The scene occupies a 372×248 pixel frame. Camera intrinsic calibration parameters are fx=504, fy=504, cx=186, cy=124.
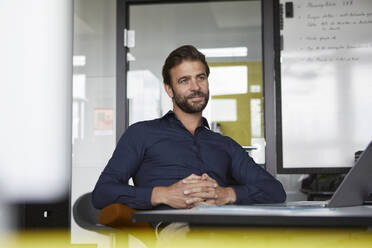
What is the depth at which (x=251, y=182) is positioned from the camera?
2.39m

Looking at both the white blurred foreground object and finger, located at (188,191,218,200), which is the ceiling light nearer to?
finger, located at (188,191,218,200)

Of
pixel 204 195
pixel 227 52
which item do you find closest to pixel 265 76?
pixel 227 52

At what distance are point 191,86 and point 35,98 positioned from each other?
1742mm

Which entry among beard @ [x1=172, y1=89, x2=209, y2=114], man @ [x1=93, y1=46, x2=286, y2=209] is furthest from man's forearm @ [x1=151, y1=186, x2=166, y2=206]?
beard @ [x1=172, y1=89, x2=209, y2=114]

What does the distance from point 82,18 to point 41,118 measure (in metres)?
3.64

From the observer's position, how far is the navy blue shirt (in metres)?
2.15

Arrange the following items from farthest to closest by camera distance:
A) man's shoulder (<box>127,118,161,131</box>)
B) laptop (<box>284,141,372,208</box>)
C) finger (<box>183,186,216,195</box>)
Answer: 1. man's shoulder (<box>127,118,161,131</box>)
2. finger (<box>183,186,216,195</box>)
3. laptop (<box>284,141,372,208</box>)

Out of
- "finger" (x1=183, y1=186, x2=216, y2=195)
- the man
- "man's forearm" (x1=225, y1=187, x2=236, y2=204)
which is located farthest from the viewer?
the man

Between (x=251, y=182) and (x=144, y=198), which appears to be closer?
(x=144, y=198)

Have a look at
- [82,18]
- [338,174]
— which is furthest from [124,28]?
[338,174]

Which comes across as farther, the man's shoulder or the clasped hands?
the man's shoulder

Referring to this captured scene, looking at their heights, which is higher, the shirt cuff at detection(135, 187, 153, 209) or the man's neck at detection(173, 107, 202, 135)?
the man's neck at detection(173, 107, 202, 135)

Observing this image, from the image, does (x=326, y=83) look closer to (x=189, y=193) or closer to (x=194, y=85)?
(x=194, y=85)

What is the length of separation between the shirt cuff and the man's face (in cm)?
67
